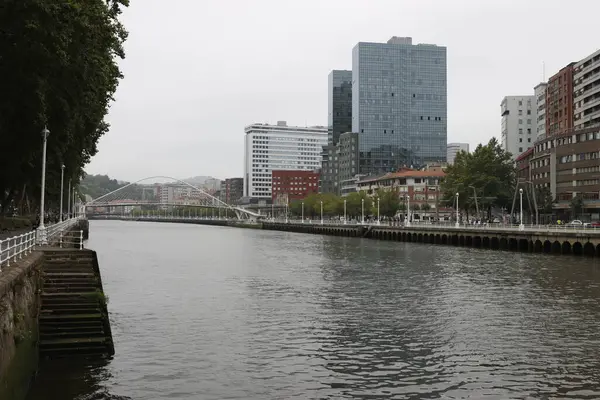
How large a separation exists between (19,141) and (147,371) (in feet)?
64.8

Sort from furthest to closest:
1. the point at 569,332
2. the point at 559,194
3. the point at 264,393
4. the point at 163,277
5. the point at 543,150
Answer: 1. the point at 543,150
2. the point at 559,194
3. the point at 163,277
4. the point at 569,332
5. the point at 264,393

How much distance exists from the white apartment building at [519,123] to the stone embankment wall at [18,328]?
618 feet

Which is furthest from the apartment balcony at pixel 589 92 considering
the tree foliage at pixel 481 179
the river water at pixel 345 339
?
the river water at pixel 345 339

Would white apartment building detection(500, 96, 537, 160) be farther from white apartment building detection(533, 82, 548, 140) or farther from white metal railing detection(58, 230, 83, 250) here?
white metal railing detection(58, 230, 83, 250)

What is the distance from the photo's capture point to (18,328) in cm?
1658

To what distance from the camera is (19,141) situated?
33812 mm

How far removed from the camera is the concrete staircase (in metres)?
19.8

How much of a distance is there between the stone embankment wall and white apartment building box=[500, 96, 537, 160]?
18851 cm

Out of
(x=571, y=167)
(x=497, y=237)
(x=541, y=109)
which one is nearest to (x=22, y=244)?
(x=497, y=237)

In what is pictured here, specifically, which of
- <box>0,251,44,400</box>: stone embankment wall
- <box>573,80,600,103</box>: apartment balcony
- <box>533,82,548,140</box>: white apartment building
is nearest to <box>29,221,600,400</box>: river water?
<box>0,251,44,400</box>: stone embankment wall

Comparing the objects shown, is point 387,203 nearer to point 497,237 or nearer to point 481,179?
point 481,179

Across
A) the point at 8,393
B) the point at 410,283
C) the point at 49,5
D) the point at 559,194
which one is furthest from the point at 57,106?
the point at 559,194

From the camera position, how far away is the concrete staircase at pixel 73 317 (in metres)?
19.8

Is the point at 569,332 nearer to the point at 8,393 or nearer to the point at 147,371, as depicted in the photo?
A: the point at 147,371
